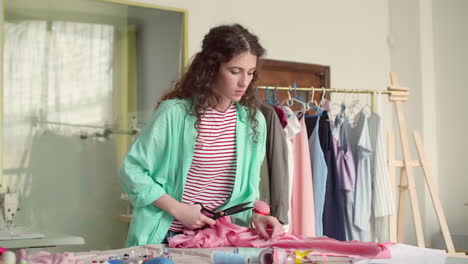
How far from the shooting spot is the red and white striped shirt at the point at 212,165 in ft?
6.04

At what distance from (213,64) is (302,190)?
168 centimetres

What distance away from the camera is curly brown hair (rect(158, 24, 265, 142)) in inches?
73.3

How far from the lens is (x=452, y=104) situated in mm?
5648

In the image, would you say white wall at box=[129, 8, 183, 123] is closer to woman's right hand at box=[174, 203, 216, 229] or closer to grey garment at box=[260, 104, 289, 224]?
grey garment at box=[260, 104, 289, 224]

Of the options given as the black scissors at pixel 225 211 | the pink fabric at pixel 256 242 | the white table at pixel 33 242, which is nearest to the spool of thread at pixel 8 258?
the pink fabric at pixel 256 242

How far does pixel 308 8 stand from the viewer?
16.5ft

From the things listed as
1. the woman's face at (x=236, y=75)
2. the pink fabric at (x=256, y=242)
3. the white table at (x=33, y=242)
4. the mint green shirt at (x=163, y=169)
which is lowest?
the white table at (x=33, y=242)

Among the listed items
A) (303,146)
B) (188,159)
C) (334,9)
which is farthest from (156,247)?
(334,9)

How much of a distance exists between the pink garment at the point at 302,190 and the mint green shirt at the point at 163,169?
1533 mm

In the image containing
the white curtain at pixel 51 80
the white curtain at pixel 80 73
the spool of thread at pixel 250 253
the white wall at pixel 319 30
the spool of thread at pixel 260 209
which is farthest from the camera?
the white wall at pixel 319 30

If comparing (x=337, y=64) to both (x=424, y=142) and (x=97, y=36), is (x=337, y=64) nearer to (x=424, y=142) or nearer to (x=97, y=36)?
(x=424, y=142)

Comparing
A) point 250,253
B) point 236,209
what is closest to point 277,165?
point 236,209

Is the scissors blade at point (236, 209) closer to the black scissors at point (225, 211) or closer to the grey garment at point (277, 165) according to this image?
the black scissors at point (225, 211)

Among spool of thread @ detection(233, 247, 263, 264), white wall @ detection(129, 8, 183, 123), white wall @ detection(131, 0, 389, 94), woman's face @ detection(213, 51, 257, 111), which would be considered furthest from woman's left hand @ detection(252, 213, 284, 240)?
white wall @ detection(131, 0, 389, 94)
